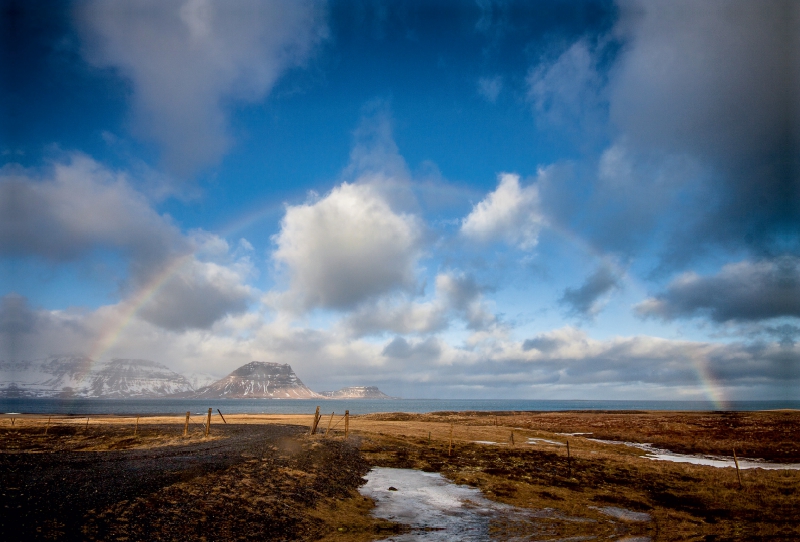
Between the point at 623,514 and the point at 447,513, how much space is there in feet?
30.0

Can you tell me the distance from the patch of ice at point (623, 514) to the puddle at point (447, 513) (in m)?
2.18

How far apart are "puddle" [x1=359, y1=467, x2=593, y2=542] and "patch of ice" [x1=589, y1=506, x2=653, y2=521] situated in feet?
7.14

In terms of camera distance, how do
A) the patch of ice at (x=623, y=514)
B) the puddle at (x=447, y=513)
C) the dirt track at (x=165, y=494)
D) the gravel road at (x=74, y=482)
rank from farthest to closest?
the patch of ice at (x=623, y=514), the puddle at (x=447, y=513), the dirt track at (x=165, y=494), the gravel road at (x=74, y=482)

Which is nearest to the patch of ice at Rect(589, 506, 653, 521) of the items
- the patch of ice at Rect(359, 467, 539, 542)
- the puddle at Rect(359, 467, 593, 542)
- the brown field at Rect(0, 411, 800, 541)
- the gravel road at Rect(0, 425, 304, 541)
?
the brown field at Rect(0, 411, 800, 541)

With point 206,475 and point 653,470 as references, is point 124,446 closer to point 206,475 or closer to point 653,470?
point 206,475

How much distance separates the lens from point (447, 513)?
68.7 ft

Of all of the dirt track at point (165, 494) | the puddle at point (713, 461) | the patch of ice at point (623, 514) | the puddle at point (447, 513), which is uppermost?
the dirt track at point (165, 494)

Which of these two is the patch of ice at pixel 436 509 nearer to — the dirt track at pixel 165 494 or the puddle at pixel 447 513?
the puddle at pixel 447 513

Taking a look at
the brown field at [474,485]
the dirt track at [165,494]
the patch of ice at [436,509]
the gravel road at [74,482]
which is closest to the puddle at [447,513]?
the patch of ice at [436,509]

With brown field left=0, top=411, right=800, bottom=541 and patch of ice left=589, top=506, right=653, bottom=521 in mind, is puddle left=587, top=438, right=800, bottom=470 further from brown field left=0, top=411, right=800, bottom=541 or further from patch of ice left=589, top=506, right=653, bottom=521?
patch of ice left=589, top=506, right=653, bottom=521

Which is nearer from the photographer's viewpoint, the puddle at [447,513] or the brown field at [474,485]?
the brown field at [474,485]

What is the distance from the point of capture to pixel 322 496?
Answer: 21844mm

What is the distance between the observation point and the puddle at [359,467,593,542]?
1798cm

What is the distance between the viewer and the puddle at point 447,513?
59.0 ft
